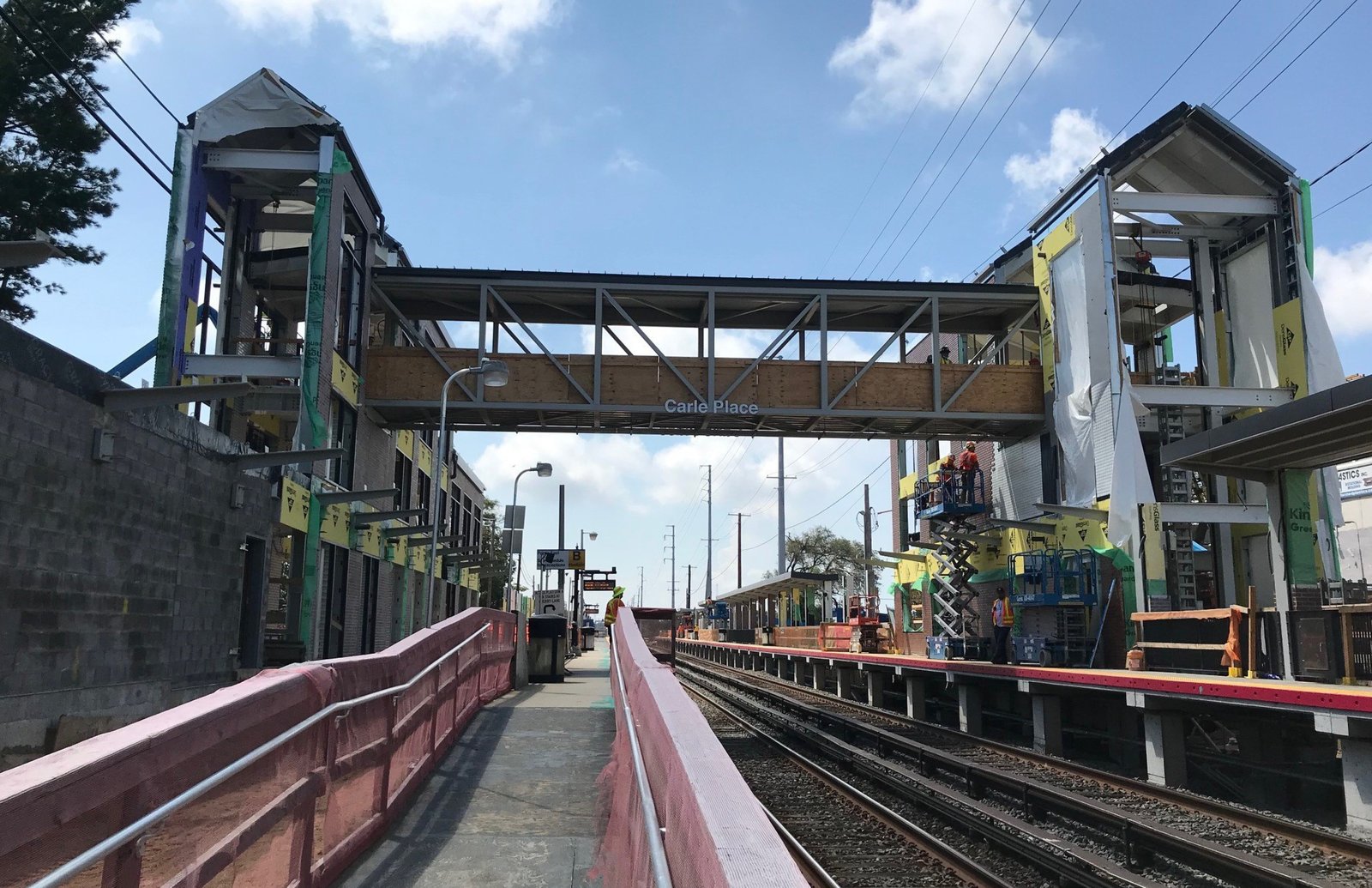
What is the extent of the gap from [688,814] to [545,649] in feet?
68.3

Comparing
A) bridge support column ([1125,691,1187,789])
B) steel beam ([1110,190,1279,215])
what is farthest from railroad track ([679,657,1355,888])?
steel beam ([1110,190,1279,215])

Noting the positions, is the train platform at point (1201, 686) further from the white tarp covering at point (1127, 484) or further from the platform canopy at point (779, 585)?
the platform canopy at point (779, 585)

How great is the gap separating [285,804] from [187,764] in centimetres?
129

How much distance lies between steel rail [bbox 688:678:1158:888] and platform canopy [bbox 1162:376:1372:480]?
5.84 meters

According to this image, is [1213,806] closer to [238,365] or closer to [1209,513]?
[1209,513]

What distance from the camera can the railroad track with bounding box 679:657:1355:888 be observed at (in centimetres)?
802

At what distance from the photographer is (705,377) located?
27.8 metres

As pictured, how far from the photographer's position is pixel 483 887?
6.25m

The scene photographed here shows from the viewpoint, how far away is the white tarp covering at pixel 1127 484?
22.4m

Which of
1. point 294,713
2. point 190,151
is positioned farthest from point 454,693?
point 190,151

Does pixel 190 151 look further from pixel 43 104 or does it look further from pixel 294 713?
pixel 294 713

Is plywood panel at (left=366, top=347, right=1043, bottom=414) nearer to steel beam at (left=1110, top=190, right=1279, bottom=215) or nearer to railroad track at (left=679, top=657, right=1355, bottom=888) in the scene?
steel beam at (left=1110, top=190, right=1279, bottom=215)

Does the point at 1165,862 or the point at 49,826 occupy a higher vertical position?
the point at 49,826

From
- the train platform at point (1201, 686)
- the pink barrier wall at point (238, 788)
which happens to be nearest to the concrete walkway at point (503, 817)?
the pink barrier wall at point (238, 788)
